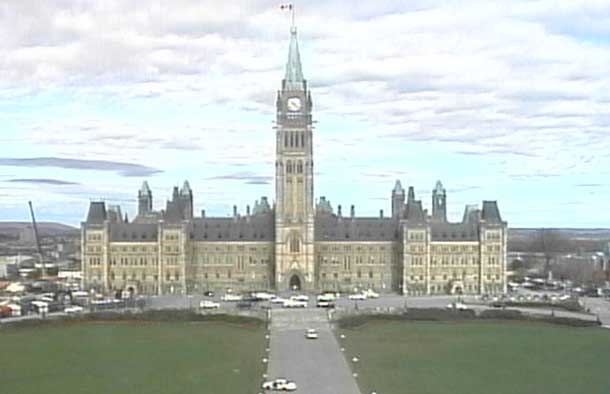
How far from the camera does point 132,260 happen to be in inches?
4299

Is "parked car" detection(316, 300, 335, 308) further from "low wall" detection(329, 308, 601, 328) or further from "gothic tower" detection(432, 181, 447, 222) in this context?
"gothic tower" detection(432, 181, 447, 222)

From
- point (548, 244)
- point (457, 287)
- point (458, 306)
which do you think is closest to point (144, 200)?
point (457, 287)

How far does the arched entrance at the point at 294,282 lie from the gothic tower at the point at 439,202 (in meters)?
18.7

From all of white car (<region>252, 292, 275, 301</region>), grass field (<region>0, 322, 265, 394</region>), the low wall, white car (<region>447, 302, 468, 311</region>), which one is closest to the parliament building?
white car (<region>252, 292, 275, 301</region>)

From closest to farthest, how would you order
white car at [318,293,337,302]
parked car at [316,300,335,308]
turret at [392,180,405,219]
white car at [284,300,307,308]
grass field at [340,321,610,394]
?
grass field at [340,321,610,394], parked car at [316,300,335,308], white car at [284,300,307,308], white car at [318,293,337,302], turret at [392,180,405,219]

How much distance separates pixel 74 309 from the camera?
81.1 meters

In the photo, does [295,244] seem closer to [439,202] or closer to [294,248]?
[294,248]

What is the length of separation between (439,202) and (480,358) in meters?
73.5

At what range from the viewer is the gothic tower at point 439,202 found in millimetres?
122000

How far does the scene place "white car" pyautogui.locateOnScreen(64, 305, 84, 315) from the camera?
256ft

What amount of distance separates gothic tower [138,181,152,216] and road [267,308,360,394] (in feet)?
173

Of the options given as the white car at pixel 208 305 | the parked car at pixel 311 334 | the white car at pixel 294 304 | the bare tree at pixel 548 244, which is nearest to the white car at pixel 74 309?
the white car at pixel 208 305

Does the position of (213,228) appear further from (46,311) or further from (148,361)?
(148,361)

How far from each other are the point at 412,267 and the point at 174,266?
71.4ft
